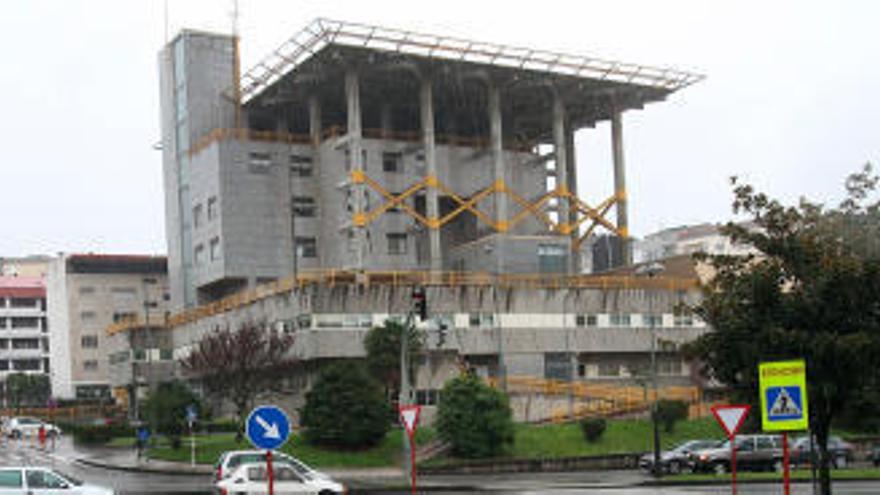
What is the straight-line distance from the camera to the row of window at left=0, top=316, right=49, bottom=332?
6122 inches

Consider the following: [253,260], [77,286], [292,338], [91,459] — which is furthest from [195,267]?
[77,286]

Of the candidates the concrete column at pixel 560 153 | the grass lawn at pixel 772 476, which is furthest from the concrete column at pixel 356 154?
the grass lawn at pixel 772 476

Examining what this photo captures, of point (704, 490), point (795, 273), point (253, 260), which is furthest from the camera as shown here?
point (253, 260)

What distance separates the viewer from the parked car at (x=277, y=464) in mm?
33031

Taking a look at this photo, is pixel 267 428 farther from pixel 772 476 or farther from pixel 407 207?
pixel 407 207

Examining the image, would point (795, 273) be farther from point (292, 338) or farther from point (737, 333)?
point (292, 338)

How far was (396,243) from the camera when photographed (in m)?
86.1

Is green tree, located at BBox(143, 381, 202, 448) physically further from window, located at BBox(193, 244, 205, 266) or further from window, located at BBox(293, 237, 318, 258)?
window, located at BBox(193, 244, 205, 266)

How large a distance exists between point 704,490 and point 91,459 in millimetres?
31018

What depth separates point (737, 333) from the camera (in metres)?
22.4

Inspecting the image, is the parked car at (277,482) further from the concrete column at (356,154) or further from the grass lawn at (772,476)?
the concrete column at (356,154)

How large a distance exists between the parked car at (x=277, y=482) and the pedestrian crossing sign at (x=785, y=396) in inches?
687

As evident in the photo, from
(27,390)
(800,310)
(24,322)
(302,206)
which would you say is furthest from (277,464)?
(24,322)

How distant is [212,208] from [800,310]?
68.4 m
